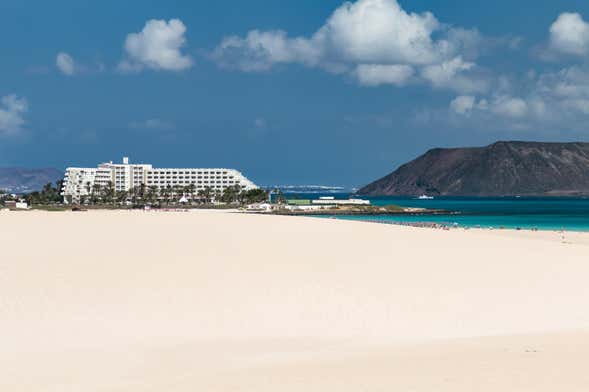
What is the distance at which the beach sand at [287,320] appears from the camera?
28.0ft

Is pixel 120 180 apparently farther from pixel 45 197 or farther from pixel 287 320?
pixel 287 320

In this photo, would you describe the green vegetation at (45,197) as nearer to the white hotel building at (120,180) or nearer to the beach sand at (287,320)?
the white hotel building at (120,180)

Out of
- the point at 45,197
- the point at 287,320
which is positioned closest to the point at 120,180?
the point at 45,197

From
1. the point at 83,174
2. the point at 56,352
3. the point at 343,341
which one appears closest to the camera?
the point at 56,352

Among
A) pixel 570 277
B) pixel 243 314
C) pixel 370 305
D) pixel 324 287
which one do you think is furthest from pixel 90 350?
pixel 570 277

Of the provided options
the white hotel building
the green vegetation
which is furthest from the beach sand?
the white hotel building

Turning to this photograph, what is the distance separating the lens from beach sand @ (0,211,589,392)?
8.52m

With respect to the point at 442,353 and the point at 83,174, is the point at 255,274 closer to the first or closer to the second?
the point at 442,353

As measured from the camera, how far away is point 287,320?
13430mm

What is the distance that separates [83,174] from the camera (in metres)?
198

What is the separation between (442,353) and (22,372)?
5.79m

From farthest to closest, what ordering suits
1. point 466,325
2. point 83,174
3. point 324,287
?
1. point 83,174
2. point 324,287
3. point 466,325

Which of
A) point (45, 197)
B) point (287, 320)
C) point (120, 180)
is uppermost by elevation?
point (120, 180)

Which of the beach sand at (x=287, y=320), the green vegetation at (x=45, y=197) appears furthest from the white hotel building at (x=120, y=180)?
the beach sand at (x=287, y=320)
